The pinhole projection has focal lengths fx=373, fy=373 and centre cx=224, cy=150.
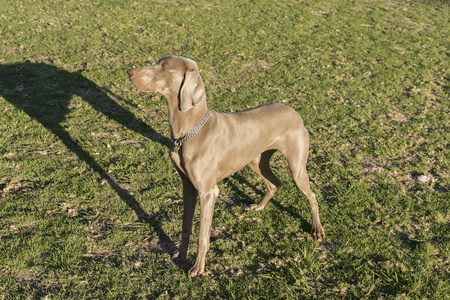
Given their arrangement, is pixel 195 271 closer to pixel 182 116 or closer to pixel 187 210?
pixel 187 210

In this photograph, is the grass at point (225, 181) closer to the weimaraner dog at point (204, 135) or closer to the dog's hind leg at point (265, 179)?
the dog's hind leg at point (265, 179)

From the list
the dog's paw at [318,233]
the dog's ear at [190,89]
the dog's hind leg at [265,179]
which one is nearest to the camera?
the dog's ear at [190,89]

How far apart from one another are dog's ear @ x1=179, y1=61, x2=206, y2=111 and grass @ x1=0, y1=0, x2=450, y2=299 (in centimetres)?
188

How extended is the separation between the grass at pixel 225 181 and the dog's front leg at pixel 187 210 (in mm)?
177

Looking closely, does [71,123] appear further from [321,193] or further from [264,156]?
[321,193]

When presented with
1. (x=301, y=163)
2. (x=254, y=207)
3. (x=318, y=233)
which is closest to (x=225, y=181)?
(x=254, y=207)

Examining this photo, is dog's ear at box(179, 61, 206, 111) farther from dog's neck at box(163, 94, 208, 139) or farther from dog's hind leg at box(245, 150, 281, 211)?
dog's hind leg at box(245, 150, 281, 211)

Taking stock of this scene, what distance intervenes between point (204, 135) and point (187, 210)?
96 centimetres

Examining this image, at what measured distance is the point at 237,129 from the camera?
409 centimetres

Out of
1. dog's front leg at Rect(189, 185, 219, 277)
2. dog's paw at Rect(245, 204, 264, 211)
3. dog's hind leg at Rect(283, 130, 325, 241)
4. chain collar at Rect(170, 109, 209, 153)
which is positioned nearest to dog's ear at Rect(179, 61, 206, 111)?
chain collar at Rect(170, 109, 209, 153)

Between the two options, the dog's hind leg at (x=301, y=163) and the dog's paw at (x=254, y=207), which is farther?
the dog's paw at (x=254, y=207)

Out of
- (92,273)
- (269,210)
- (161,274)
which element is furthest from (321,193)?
(92,273)

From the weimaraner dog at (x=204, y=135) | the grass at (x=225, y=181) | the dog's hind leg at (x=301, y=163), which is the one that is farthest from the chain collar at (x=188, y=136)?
the grass at (x=225, y=181)

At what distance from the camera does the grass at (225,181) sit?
161 inches
